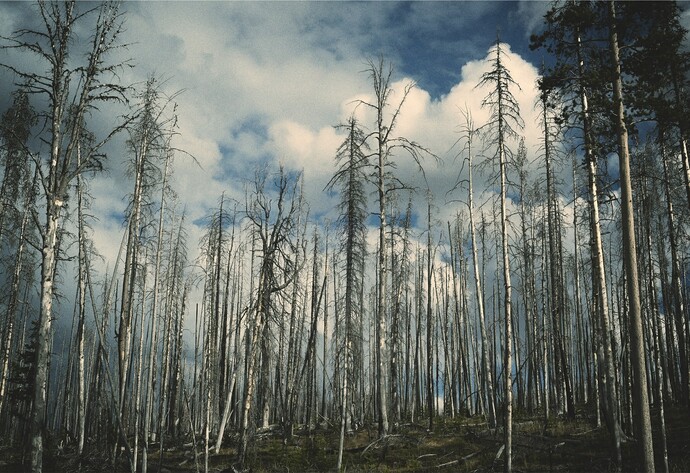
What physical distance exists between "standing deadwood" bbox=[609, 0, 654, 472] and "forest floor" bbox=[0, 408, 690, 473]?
Answer: 437 cm

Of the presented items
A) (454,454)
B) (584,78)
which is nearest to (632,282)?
(584,78)

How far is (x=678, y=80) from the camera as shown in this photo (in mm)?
13578

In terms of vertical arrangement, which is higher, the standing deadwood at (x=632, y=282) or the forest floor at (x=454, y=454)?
the standing deadwood at (x=632, y=282)

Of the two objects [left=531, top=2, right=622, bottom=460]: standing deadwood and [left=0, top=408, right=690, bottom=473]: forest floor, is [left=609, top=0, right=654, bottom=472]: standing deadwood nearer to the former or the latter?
[left=531, top=2, right=622, bottom=460]: standing deadwood

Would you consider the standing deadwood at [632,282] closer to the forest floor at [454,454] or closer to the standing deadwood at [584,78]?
the standing deadwood at [584,78]

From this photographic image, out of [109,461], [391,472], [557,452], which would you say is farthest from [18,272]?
[557,452]

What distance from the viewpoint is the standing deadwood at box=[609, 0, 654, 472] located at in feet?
26.3

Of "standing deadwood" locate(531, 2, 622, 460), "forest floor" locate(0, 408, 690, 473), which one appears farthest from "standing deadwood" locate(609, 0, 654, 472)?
"forest floor" locate(0, 408, 690, 473)

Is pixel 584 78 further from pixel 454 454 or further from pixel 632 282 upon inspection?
pixel 454 454

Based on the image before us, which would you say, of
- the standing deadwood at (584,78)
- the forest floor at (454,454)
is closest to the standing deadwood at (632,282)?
the standing deadwood at (584,78)

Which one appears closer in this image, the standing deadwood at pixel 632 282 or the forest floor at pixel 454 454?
the standing deadwood at pixel 632 282

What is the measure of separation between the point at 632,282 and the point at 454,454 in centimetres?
876

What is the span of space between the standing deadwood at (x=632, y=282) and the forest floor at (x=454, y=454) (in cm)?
437

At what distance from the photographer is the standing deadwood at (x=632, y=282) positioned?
8031mm
